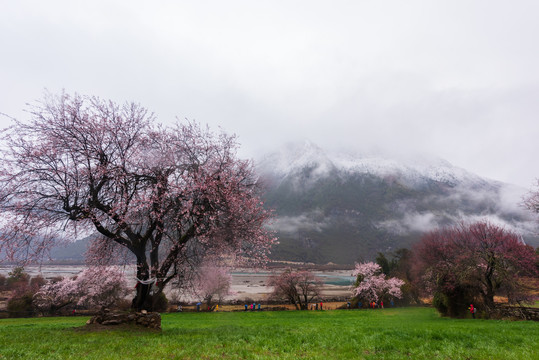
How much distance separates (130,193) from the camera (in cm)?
1440

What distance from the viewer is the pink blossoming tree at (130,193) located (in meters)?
12.8

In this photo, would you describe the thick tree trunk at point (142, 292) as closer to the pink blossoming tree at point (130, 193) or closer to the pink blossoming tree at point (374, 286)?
the pink blossoming tree at point (130, 193)

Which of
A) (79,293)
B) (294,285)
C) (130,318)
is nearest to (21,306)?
(79,293)

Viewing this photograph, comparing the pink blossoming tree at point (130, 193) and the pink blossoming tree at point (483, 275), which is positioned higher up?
the pink blossoming tree at point (130, 193)

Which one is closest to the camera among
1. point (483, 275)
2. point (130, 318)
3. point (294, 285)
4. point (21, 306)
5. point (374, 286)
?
point (130, 318)

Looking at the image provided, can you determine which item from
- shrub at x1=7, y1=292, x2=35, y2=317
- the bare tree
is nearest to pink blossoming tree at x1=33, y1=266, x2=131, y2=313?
shrub at x1=7, y1=292, x2=35, y2=317

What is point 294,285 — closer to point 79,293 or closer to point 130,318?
point 79,293

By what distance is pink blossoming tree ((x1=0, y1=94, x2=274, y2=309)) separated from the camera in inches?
504

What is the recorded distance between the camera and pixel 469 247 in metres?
33.2

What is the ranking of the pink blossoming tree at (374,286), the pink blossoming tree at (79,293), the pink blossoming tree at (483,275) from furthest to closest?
the pink blossoming tree at (374,286), the pink blossoming tree at (79,293), the pink blossoming tree at (483,275)

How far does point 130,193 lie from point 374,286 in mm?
52773

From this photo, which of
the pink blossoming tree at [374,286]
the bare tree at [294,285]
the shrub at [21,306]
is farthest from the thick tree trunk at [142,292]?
the pink blossoming tree at [374,286]

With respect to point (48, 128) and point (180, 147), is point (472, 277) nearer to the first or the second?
point (180, 147)

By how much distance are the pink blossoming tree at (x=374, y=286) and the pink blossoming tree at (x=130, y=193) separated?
4584 cm
